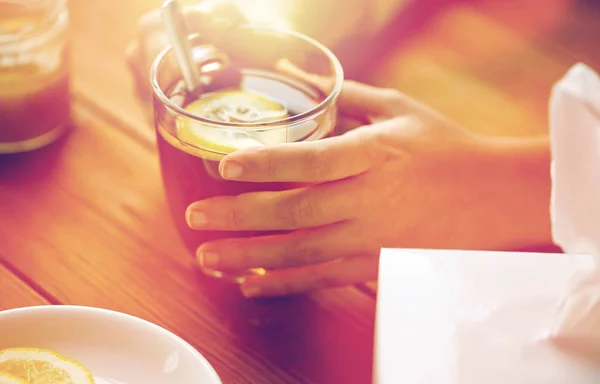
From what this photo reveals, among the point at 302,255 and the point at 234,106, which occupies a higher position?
the point at 234,106

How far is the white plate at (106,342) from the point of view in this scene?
52 centimetres

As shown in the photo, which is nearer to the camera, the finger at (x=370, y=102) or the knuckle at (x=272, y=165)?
the knuckle at (x=272, y=165)

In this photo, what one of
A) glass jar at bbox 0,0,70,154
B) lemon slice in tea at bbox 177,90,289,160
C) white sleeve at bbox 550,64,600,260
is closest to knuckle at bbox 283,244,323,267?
lemon slice in tea at bbox 177,90,289,160

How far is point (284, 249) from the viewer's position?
0.66 m

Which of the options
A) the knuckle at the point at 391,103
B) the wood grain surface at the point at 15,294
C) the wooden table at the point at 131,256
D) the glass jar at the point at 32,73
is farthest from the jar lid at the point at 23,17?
the knuckle at the point at 391,103

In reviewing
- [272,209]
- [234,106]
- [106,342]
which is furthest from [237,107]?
[106,342]

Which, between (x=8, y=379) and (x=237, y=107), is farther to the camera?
(x=237, y=107)

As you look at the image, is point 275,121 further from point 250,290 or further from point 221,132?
point 250,290

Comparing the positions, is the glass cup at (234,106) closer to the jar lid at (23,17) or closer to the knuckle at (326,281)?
the knuckle at (326,281)

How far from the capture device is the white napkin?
51 cm

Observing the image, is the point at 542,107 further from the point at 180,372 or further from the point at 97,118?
the point at 180,372

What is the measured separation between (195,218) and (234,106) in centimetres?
11

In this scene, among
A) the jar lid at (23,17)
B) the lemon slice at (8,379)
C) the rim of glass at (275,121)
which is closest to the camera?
the lemon slice at (8,379)

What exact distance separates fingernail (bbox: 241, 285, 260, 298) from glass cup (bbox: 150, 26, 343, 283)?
19 millimetres
